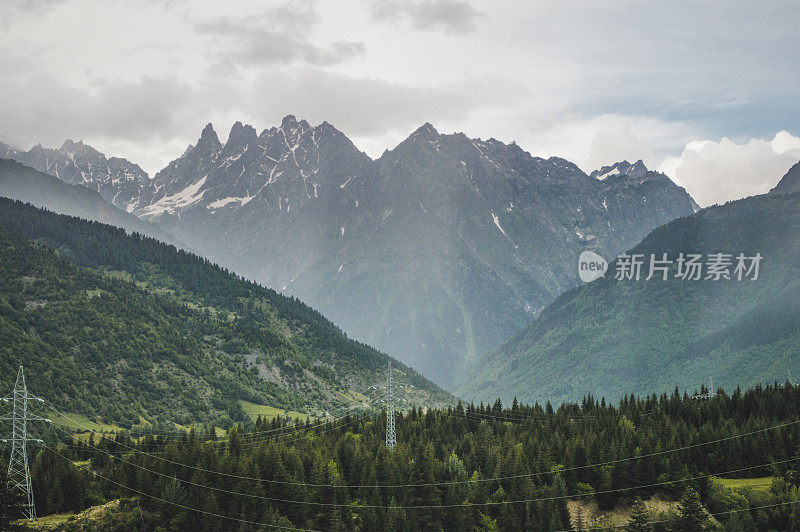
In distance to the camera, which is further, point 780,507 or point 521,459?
point 521,459

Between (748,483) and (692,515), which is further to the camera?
(748,483)

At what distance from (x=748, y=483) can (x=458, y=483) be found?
51.1 m

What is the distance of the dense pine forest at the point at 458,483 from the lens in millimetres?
133375

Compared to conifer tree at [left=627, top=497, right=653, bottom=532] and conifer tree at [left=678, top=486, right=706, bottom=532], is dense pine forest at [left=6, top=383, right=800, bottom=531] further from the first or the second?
conifer tree at [left=627, top=497, right=653, bottom=532]

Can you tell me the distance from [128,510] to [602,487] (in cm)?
8301

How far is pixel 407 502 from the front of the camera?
142 metres

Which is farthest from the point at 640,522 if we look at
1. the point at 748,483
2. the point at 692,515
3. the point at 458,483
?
the point at 458,483

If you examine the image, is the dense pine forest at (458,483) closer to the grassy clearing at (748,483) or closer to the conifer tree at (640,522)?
the conifer tree at (640,522)

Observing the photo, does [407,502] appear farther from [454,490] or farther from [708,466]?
[708,466]

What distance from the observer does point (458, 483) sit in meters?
144

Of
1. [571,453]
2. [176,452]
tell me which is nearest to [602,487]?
[571,453]

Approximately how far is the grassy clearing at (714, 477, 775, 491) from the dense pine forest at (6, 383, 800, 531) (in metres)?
0.50

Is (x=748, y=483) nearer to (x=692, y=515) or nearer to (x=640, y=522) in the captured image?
(x=692, y=515)

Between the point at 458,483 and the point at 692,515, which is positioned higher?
the point at 458,483
